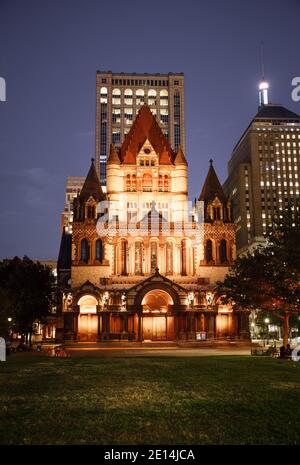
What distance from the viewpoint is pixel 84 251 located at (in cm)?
7750

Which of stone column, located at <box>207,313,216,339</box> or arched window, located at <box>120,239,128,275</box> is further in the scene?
Result: arched window, located at <box>120,239,128,275</box>

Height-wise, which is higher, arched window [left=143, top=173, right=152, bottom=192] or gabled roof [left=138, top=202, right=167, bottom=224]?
arched window [left=143, top=173, right=152, bottom=192]

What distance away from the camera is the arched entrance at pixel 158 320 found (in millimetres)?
69875

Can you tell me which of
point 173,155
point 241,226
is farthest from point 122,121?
point 173,155

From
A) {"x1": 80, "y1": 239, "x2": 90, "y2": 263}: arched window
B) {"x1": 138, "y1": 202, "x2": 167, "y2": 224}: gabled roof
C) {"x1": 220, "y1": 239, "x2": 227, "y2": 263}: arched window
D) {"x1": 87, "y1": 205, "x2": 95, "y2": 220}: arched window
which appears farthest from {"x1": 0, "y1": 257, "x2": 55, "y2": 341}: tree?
{"x1": 220, "y1": 239, "x2": 227, "y2": 263}: arched window

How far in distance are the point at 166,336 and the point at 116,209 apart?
78.5 ft

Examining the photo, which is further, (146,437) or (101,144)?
(101,144)

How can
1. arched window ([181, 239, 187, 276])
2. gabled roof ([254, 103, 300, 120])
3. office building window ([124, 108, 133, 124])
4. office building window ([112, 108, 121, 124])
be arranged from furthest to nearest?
1. gabled roof ([254, 103, 300, 120])
2. office building window ([112, 108, 121, 124])
3. office building window ([124, 108, 133, 124])
4. arched window ([181, 239, 187, 276])

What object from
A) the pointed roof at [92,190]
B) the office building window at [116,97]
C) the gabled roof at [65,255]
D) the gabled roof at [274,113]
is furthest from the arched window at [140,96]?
the pointed roof at [92,190]

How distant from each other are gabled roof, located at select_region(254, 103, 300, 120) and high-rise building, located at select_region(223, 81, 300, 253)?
658 cm

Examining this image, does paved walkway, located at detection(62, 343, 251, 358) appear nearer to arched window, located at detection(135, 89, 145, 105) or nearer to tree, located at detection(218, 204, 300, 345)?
tree, located at detection(218, 204, 300, 345)

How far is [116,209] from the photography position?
83.2m

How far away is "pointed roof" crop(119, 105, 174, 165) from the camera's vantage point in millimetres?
→ 87562

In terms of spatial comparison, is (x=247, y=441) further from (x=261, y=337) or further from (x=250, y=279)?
(x=261, y=337)
